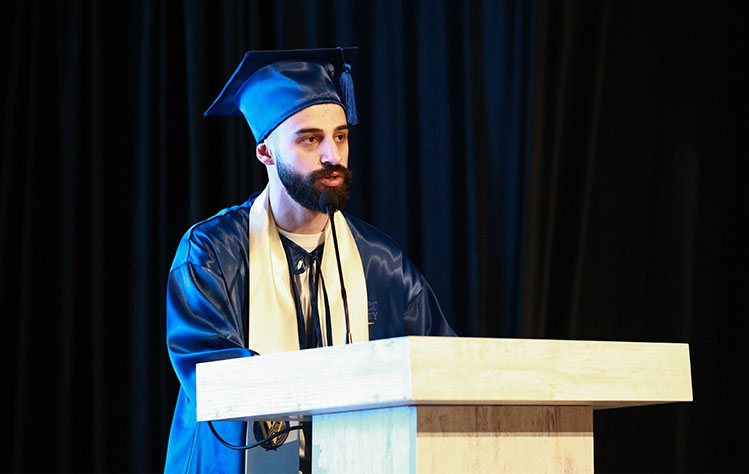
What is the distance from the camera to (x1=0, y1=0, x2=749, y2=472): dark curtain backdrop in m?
3.26

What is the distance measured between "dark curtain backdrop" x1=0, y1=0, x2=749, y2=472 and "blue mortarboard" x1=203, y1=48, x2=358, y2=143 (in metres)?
0.61

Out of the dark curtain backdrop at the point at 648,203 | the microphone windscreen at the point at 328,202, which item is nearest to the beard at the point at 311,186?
the microphone windscreen at the point at 328,202

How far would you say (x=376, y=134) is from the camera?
348cm

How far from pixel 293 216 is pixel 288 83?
343 mm

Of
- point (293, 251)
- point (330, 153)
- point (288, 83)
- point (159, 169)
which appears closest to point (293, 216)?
point (293, 251)

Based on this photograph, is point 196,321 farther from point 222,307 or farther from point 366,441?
point 366,441

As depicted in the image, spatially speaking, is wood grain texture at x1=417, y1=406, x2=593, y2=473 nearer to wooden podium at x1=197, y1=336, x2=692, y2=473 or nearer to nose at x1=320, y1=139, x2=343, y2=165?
wooden podium at x1=197, y1=336, x2=692, y2=473

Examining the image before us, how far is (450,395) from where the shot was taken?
3.98 feet

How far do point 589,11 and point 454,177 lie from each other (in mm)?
766

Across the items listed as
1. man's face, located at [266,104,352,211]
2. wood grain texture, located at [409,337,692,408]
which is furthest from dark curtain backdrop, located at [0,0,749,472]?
wood grain texture, located at [409,337,692,408]

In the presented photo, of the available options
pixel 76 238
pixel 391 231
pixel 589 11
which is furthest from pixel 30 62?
pixel 589 11

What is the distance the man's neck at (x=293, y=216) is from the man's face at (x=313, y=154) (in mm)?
38

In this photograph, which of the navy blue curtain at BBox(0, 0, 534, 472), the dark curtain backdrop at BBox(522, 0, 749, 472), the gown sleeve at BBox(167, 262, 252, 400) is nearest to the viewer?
the gown sleeve at BBox(167, 262, 252, 400)

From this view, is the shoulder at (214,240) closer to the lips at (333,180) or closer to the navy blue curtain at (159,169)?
the lips at (333,180)
